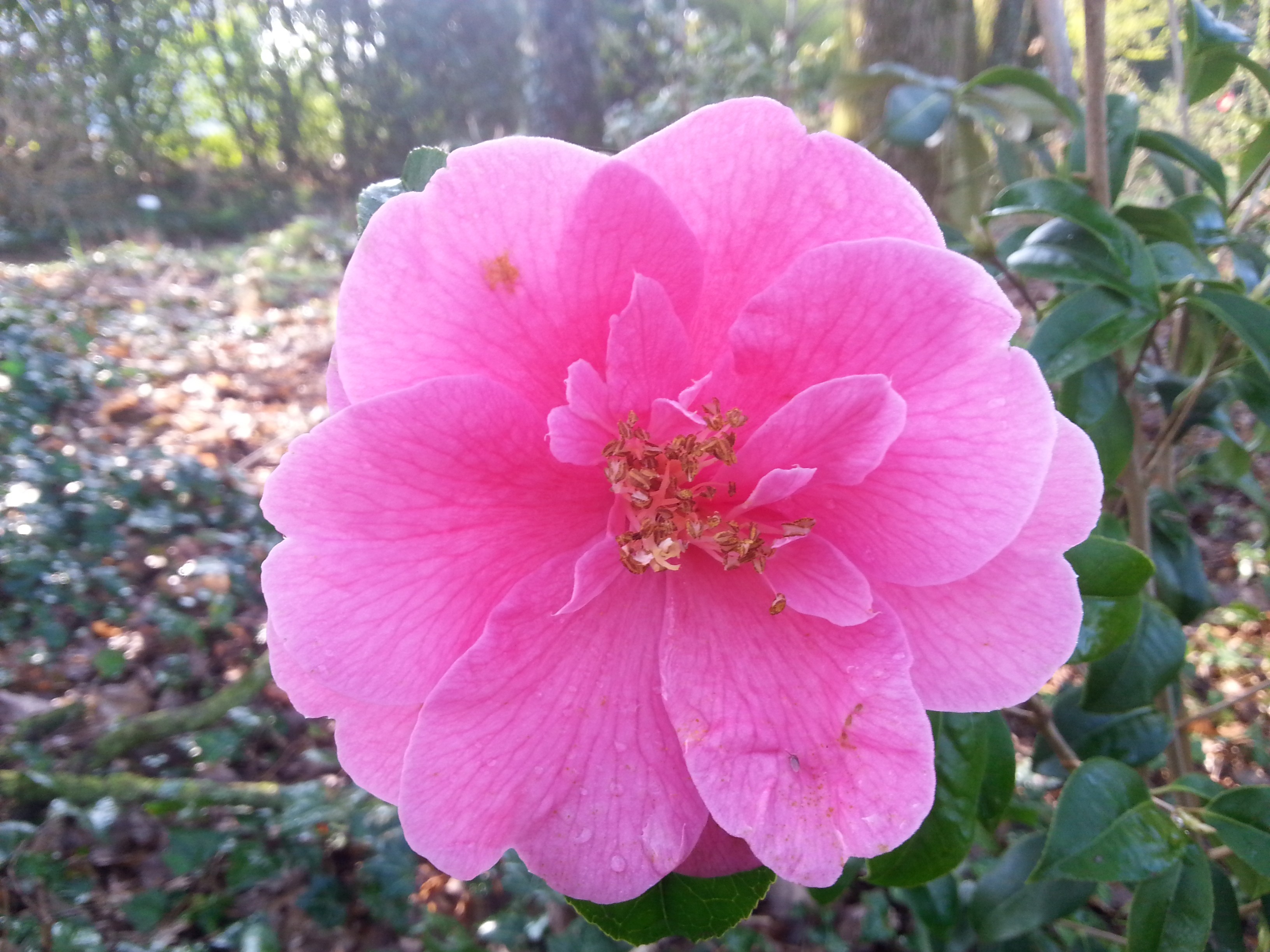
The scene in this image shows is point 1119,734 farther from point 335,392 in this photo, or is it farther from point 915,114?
point 335,392

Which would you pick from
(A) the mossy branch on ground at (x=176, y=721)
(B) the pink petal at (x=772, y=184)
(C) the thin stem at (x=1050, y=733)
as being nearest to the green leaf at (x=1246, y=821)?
(C) the thin stem at (x=1050, y=733)

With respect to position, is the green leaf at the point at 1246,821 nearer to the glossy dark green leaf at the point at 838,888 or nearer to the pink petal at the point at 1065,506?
the glossy dark green leaf at the point at 838,888

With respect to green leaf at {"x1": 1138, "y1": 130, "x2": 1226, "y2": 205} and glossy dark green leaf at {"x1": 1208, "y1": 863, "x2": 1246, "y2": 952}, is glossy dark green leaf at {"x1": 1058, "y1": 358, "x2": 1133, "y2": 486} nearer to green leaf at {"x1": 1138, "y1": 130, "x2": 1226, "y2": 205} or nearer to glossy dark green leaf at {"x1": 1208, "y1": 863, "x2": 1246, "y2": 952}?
green leaf at {"x1": 1138, "y1": 130, "x2": 1226, "y2": 205}

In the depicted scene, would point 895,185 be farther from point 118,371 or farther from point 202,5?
point 202,5

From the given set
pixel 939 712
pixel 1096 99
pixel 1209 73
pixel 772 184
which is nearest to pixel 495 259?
pixel 772 184

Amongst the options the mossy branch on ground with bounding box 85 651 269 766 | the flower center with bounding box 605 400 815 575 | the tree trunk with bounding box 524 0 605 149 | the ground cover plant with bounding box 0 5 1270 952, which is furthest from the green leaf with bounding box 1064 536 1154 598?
the tree trunk with bounding box 524 0 605 149

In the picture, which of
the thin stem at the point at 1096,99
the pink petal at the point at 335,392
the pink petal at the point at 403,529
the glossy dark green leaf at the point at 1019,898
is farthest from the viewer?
the glossy dark green leaf at the point at 1019,898

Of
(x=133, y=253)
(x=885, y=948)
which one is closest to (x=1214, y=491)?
(x=885, y=948)
